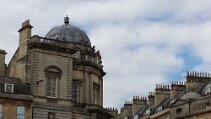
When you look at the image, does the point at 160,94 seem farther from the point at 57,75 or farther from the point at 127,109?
the point at 57,75

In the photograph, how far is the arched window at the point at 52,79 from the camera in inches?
2485

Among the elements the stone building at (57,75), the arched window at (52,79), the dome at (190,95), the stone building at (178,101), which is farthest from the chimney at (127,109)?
the arched window at (52,79)

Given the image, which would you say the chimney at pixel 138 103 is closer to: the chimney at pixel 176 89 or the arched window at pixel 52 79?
the chimney at pixel 176 89

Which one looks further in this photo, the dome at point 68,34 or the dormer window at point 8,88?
the dome at point 68,34

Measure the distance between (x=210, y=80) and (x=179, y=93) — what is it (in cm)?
686

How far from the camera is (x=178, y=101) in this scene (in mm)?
77438

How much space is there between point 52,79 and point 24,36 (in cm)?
580

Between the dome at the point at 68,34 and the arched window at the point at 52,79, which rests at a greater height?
the dome at the point at 68,34

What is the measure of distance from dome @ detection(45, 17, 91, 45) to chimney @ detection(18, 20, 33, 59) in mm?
8072

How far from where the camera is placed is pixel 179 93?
84.9m

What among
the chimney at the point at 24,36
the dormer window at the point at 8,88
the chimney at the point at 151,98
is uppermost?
the chimney at the point at 24,36

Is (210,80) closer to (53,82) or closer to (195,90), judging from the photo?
(195,90)

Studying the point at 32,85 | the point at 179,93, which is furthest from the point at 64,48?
the point at 179,93

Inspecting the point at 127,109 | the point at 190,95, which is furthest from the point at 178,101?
the point at 127,109
